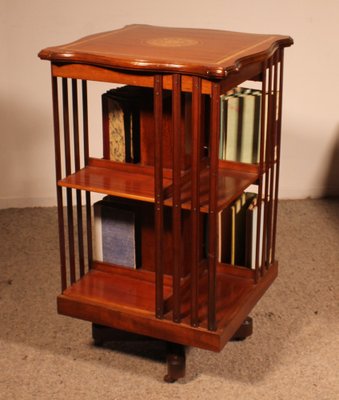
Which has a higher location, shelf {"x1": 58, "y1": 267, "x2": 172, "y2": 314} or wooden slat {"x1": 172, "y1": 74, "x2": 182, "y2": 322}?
wooden slat {"x1": 172, "y1": 74, "x2": 182, "y2": 322}

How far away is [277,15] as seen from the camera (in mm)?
3168

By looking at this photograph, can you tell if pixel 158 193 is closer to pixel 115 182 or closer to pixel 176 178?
pixel 176 178

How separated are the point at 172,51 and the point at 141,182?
35cm

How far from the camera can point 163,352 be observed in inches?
93.1

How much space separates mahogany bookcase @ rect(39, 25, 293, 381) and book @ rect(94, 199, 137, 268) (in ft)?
0.12

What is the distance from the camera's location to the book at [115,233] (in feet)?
7.35

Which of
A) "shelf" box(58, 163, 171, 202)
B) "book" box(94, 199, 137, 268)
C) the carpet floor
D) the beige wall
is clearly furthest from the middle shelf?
the beige wall

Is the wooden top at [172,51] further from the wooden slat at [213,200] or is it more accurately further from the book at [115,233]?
the book at [115,233]

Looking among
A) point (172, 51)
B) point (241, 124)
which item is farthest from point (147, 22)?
point (172, 51)

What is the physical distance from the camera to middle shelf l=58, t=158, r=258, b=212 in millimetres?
2039

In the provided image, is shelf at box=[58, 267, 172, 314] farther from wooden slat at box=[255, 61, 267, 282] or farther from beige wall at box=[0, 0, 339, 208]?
beige wall at box=[0, 0, 339, 208]

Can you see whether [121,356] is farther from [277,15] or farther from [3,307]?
[277,15]

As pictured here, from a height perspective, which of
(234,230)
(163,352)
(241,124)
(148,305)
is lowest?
(163,352)

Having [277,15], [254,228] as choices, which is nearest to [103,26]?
[277,15]
